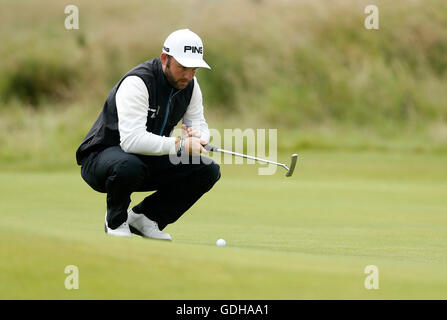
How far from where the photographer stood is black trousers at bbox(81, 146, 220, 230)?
5.23 m

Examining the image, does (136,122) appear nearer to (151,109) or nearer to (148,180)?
(151,109)

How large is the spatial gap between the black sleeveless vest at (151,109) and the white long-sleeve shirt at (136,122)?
83mm

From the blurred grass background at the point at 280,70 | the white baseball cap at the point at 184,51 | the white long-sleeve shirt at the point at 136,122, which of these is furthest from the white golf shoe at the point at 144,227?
the blurred grass background at the point at 280,70

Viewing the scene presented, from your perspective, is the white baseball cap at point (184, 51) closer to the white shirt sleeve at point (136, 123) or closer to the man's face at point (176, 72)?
the man's face at point (176, 72)

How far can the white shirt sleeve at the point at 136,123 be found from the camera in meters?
5.12

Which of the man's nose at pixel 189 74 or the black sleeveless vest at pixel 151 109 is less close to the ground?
the man's nose at pixel 189 74

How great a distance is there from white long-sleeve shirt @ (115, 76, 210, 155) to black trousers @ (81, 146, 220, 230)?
0.14 m

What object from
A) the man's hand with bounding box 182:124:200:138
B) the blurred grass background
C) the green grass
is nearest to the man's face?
the man's hand with bounding box 182:124:200:138

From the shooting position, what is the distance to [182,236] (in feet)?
20.1

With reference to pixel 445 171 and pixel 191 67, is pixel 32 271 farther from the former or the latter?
pixel 445 171

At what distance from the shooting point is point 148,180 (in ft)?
18.6

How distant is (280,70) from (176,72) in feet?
50.1

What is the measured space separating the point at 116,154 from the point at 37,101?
17.0 meters

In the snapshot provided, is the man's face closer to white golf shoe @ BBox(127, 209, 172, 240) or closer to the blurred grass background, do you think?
white golf shoe @ BBox(127, 209, 172, 240)
